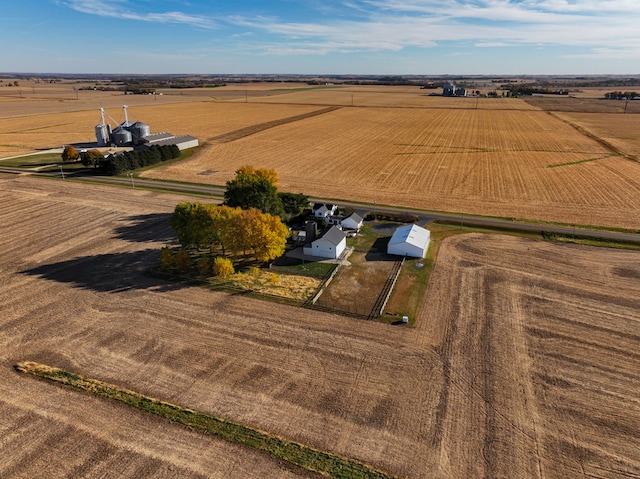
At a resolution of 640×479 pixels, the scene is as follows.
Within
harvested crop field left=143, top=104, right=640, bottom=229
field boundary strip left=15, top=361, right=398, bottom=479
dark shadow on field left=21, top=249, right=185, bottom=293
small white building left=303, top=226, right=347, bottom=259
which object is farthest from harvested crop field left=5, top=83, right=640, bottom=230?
field boundary strip left=15, top=361, right=398, bottom=479

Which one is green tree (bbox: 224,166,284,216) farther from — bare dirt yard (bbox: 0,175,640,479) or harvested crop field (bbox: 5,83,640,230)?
harvested crop field (bbox: 5,83,640,230)

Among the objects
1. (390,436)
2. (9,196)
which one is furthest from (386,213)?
(9,196)

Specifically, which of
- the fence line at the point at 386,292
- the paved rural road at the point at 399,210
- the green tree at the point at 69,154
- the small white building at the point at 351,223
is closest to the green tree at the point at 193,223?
the small white building at the point at 351,223

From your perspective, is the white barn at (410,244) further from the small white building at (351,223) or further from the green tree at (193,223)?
the green tree at (193,223)

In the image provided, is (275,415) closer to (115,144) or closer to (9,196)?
(9,196)

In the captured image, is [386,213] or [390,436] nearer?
[390,436]

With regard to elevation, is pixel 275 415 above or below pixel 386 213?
below
